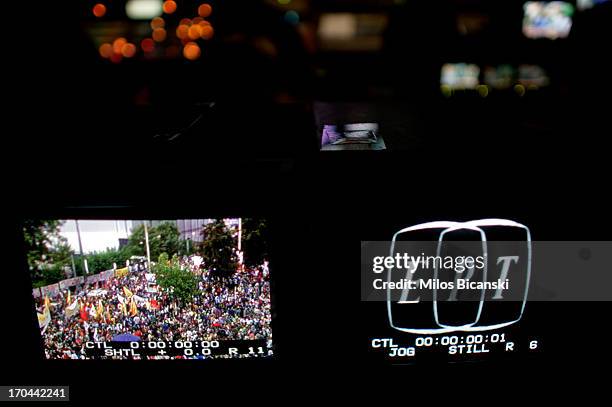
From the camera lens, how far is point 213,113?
2008 mm

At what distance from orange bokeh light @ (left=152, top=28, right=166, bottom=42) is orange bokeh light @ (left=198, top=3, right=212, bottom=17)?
99cm

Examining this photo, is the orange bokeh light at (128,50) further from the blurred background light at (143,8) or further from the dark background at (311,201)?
the dark background at (311,201)

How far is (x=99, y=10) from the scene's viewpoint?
22.4 ft

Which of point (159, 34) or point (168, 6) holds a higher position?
point (168, 6)

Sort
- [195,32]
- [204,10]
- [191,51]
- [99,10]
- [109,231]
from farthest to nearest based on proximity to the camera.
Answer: [99,10], [195,32], [191,51], [204,10], [109,231]

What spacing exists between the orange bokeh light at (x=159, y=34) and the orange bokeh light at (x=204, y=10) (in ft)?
3.25

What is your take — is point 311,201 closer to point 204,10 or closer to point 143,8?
point 204,10

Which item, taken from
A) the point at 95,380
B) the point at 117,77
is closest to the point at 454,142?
the point at 95,380

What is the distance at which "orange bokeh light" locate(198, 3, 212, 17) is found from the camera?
5.84 meters

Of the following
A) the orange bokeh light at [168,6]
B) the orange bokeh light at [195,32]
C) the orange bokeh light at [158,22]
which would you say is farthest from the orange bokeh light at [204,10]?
the orange bokeh light at [158,22]

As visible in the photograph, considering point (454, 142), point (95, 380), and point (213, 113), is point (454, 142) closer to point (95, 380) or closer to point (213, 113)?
point (213, 113)

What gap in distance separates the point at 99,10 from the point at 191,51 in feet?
5.28
